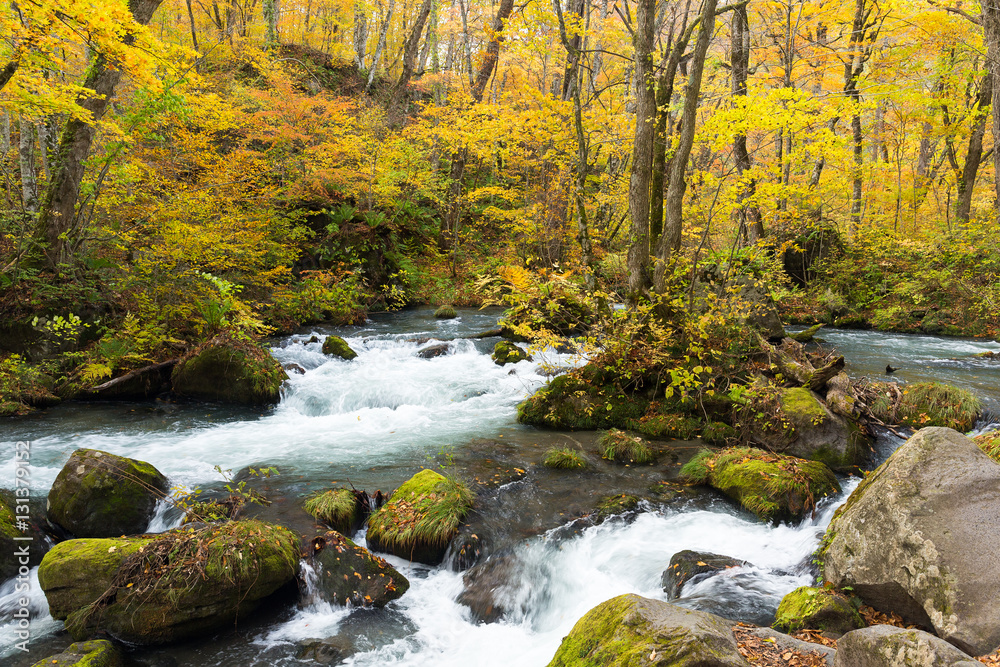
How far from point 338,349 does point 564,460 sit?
672 centimetres

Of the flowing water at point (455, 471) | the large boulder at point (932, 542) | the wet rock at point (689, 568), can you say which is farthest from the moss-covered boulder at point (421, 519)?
the large boulder at point (932, 542)

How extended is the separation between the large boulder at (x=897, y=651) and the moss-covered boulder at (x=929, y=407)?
592 cm

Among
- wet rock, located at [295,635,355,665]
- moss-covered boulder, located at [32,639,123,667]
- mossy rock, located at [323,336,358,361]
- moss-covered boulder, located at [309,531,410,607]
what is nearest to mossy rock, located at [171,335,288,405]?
mossy rock, located at [323,336,358,361]

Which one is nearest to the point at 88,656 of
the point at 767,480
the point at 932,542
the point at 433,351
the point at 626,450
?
the point at 932,542

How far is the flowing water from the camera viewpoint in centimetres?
425

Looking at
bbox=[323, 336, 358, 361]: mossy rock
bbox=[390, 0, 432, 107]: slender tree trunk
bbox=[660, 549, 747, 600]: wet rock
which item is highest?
bbox=[390, 0, 432, 107]: slender tree trunk

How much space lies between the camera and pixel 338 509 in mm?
5562

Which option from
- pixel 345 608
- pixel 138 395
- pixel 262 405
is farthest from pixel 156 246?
pixel 345 608

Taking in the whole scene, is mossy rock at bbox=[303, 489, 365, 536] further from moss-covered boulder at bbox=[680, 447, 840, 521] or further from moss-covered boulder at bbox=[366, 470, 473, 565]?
moss-covered boulder at bbox=[680, 447, 840, 521]

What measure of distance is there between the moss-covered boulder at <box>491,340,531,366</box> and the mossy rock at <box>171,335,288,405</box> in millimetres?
4497

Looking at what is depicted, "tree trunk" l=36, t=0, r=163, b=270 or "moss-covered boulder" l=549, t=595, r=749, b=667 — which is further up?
"tree trunk" l=36, t=0, r=163, b=270

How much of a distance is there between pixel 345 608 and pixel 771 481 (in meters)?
4.55

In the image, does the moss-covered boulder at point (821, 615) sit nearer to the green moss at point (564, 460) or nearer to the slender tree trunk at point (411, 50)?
the green moss at point (564, 460)

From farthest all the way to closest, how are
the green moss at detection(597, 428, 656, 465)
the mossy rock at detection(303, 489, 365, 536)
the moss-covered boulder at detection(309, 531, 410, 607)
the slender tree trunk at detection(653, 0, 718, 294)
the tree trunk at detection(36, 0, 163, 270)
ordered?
1. the tree trunk at detection(36, 0, 163, 270)
2. the slender tree trunk at detection(653, 0, 718, 294)
3. the green moss at detection(597, 428, 656, 465)
4. the mossy rock at detection(303, 489, 365, 536)
5. the moss-covered boulder at detection(309, 531, 410, 607)
